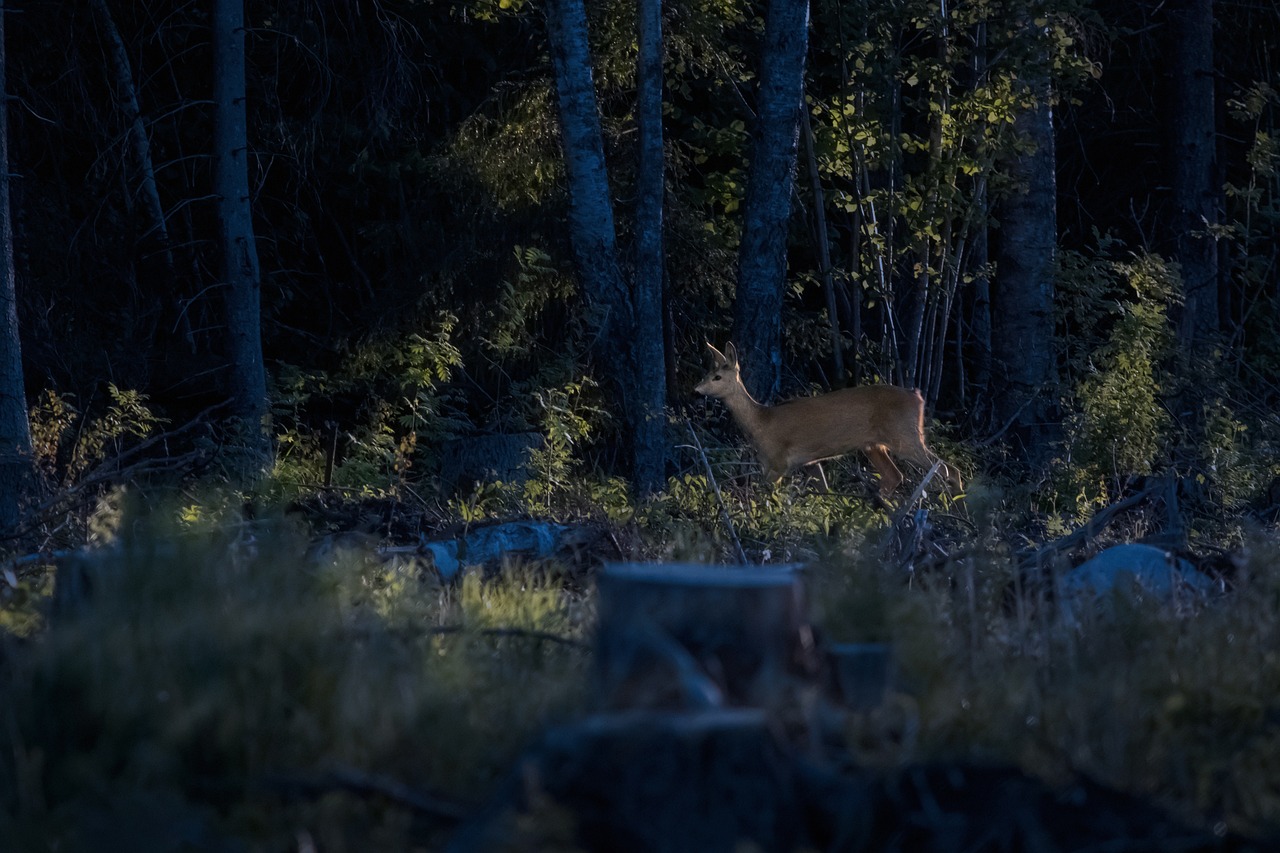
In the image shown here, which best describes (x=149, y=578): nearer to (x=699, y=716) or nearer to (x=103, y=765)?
(x=103, y=765)

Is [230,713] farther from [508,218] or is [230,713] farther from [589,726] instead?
[508,218]

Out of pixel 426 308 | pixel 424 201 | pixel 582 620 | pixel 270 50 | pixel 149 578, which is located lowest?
pixel 582 620

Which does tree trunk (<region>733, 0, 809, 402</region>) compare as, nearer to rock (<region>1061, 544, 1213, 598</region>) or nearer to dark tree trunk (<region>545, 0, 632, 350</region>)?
dark tree trunk (<region>545, 0, 632, 350</region>)

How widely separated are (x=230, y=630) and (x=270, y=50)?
1456cm

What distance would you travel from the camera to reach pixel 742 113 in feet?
58.8

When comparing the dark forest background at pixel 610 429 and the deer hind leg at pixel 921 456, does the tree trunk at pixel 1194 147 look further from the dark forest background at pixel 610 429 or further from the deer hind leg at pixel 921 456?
the deer hind leg at pixel 921 456

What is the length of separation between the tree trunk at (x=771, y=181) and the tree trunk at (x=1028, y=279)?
10.0ft

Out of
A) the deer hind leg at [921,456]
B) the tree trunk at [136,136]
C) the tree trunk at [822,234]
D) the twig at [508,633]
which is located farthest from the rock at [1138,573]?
the tree trunk at [136,136]

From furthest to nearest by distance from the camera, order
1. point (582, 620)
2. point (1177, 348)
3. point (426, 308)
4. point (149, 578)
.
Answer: point (426, 308), point (1177, 348), point (582, 620), point (149, 578)

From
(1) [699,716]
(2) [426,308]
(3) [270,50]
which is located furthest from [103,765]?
(3) [270,50]

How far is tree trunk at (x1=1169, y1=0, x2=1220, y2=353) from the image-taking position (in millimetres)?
19500

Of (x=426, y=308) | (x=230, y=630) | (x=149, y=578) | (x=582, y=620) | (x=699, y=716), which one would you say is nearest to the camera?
(x=699, y=716)

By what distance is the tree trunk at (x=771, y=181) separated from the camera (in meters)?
14.5

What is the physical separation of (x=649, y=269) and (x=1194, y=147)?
8.80 meters
